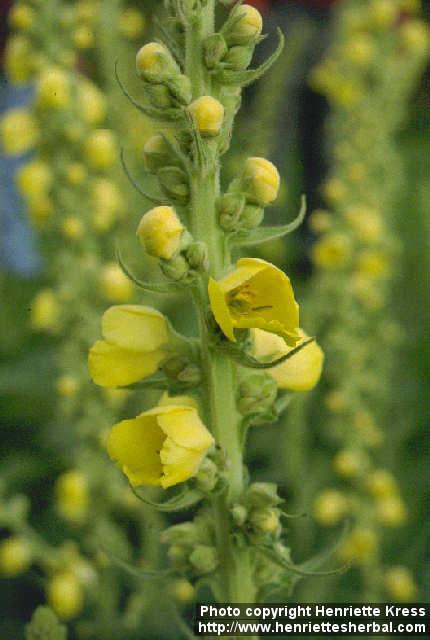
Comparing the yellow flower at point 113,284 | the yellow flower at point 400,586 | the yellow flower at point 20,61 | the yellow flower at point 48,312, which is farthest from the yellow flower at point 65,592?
the yellow flower at point 20,61

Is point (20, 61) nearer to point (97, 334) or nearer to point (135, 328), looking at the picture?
point (97, 334)

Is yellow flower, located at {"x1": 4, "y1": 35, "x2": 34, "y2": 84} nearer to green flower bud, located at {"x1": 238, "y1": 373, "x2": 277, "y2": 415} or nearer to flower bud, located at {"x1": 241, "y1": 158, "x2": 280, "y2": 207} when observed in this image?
flower bud, located at {"x1": 241, "y1": 158, "x2": 280, "y2": 207}

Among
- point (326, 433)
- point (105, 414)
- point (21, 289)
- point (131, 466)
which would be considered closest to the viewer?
point (131, 466)

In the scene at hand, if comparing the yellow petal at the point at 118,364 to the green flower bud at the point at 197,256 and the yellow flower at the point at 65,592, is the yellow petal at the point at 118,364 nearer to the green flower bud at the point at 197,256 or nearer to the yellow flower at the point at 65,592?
the green flower bud at the point at 197,256

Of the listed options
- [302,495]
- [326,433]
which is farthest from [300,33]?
[302,495]

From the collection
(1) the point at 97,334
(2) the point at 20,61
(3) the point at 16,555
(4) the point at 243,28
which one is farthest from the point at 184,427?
(2) the point at 20,61

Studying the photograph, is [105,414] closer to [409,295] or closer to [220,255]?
[220,255]
